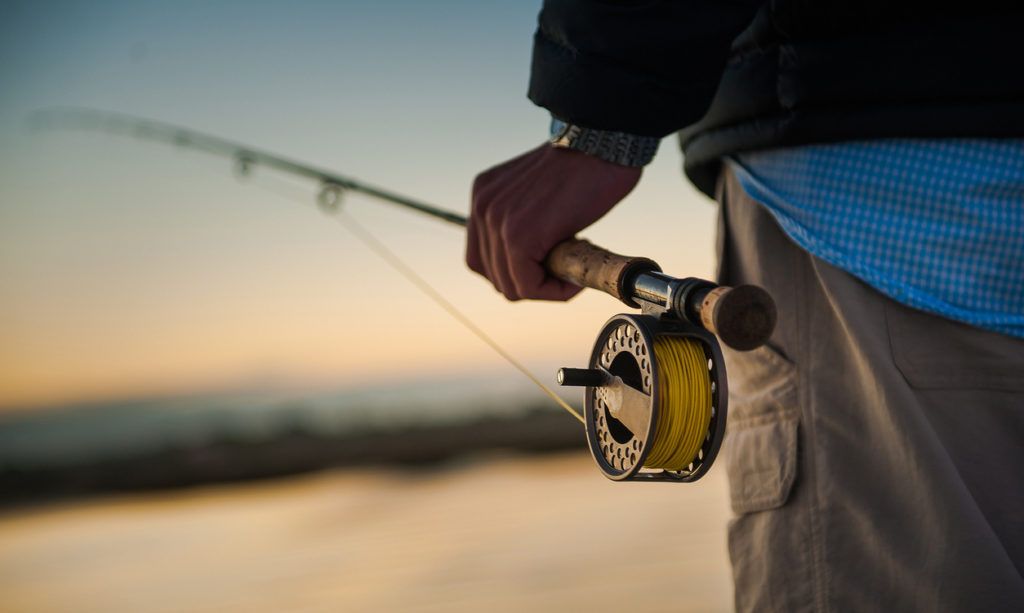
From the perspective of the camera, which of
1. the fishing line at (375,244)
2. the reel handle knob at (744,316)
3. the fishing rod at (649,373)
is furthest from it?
the fishing line at (375,244)

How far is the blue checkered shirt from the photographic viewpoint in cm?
79

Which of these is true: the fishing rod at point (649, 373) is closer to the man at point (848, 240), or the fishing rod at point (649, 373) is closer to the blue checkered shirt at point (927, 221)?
the man at point (848, 240)

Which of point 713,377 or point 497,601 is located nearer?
point 713,377

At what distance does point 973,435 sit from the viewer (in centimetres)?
79

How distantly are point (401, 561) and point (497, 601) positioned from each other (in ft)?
2.51

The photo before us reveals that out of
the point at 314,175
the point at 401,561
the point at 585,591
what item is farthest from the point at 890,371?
the point at 401,561

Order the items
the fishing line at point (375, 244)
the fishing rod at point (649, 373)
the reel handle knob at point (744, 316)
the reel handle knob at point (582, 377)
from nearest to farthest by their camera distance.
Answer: the reel handle knob at point (744, 316), the fishing rod at point (649, 373), the reel handle knob at point (582, 377), the fishing line at point (375, 244)

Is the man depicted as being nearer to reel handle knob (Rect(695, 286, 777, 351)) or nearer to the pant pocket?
the pant pocket

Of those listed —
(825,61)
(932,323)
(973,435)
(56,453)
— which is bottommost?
(56,453)

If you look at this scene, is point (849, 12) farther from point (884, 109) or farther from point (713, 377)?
point (713, 377)

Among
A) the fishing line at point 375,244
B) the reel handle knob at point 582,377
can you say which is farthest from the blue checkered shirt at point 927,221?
the fishing line at point 375,244

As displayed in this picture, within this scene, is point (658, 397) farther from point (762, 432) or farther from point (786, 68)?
point (786, 68)

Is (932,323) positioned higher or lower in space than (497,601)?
higher

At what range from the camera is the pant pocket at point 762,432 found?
888 millimetres
